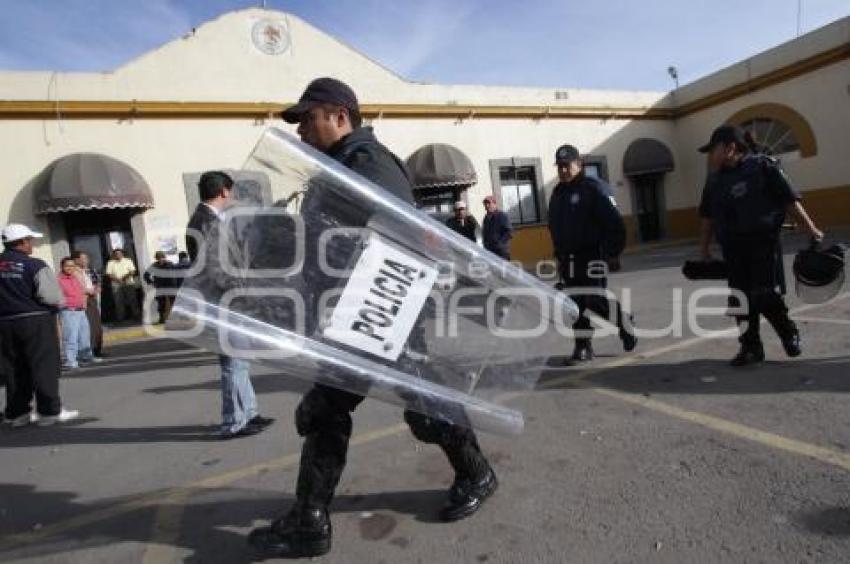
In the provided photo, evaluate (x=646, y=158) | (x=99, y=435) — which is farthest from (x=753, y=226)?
(x=646, y=158)

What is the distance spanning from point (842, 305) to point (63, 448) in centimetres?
745

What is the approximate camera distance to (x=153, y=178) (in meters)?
14.1

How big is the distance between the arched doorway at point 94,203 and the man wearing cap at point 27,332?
25.7 ft

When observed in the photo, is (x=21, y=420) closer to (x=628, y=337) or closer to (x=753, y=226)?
(x=628, y=337)

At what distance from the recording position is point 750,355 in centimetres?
459

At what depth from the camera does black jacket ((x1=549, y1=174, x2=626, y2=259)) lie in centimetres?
505

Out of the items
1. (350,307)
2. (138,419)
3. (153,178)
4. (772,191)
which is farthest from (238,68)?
(350,307)

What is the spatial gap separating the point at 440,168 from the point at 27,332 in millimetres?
12820

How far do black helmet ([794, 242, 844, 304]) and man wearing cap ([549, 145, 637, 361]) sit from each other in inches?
52.8

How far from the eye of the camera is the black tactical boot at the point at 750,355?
4.57 m

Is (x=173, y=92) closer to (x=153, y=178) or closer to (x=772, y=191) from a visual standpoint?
(x=153, y=178)

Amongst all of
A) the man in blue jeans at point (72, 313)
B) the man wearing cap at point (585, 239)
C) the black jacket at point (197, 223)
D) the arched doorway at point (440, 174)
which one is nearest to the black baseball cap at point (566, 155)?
the man wearing cap at point (585, 239)

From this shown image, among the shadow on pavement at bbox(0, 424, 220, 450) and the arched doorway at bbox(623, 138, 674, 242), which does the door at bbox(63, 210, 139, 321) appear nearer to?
the shadow on pavement at bbox(0, 424, 220, 450)

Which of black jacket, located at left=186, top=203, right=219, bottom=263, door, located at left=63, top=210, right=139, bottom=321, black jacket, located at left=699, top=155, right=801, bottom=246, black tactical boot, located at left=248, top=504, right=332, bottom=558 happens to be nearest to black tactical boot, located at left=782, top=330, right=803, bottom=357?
black jacket, located at left=699, top=155, right=801, bottom=246
